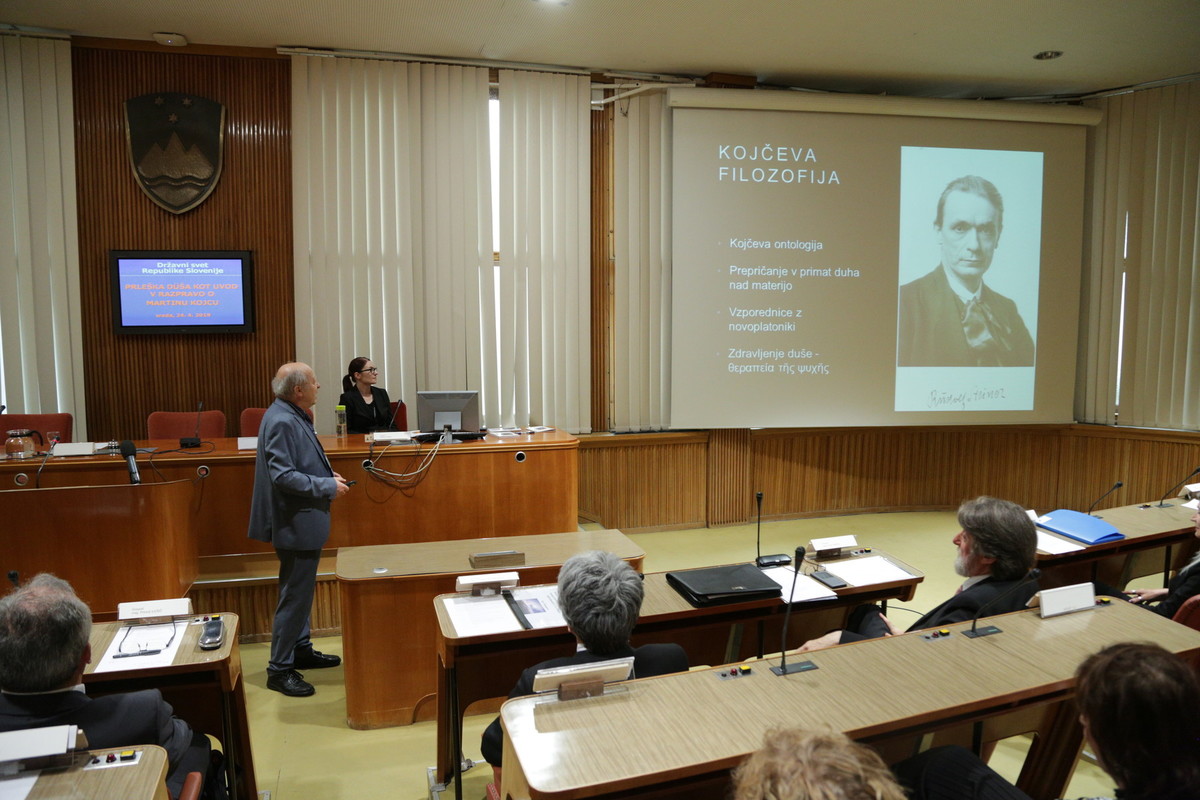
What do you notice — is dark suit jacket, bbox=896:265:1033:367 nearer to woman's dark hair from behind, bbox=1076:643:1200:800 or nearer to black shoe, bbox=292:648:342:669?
black shoe, bbox=292:648:342:669

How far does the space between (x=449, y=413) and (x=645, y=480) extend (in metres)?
2.13

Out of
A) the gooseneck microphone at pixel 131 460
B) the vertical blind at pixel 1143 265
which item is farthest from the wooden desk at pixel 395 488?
the vertical blind at pixel 1143 265

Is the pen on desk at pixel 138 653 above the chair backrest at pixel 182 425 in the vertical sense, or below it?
below

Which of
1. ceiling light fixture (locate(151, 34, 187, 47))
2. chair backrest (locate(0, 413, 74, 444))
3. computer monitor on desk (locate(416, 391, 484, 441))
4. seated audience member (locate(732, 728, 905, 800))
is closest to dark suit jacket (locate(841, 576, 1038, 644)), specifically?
seated audience member (locate(732, 728, 905, 800))

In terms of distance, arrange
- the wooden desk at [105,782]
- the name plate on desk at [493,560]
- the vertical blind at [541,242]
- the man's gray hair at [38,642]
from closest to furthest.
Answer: the wooden desk at [105,782]
the man's gray hair at [38,642]
the name plate on desk at [493,560]
the vertical blind at [541,242]

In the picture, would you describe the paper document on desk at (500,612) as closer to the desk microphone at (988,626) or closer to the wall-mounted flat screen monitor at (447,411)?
the desk microphone at (988,626)

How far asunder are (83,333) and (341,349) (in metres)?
1.73

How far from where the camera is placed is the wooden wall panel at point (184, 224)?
207 inches

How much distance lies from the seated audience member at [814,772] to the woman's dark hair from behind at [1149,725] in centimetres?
55

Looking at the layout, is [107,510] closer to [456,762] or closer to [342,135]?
[456,762]

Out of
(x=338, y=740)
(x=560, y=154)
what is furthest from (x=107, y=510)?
(x=560, y=154)

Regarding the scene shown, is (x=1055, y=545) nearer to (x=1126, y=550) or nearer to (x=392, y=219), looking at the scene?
(x=1126, y=550)

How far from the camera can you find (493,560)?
9.41 ft

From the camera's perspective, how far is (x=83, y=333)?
17.5 feet
